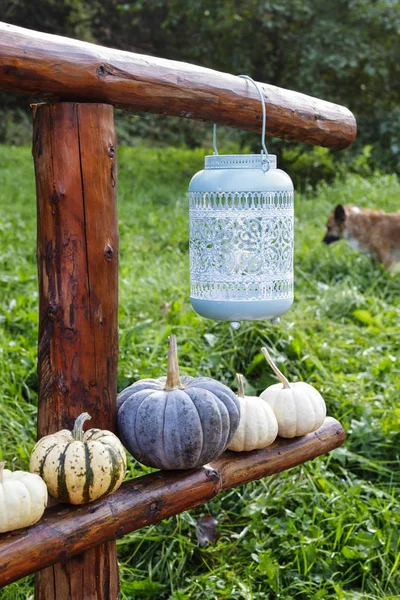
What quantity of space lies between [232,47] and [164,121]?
5.98 m

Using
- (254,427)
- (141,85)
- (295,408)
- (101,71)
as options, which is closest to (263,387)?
(295,408)

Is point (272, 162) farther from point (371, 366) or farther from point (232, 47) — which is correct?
point (232, 47)

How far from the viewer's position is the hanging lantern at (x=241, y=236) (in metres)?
2.66

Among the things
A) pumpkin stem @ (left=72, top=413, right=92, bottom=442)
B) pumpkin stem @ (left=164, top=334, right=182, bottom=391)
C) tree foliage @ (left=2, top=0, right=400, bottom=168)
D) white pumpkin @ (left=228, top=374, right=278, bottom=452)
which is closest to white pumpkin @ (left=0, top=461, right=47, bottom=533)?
pumpkin stem @ (left=72, top=413, right=92, bottom=442)

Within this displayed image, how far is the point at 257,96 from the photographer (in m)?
2.80

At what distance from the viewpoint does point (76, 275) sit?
251cm

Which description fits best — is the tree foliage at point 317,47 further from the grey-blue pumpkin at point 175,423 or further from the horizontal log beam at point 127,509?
the grey-blue pumpkin at point 175,423

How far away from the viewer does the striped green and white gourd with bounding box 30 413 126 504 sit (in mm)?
2359

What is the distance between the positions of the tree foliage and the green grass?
542 centimetres

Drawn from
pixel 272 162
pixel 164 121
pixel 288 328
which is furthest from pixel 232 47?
pixel 272 162

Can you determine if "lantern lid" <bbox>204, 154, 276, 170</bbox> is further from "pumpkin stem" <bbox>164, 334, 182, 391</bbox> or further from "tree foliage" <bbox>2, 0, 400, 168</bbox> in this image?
"tree foliage" <bbox>2, 0, 400, 168</bbox>

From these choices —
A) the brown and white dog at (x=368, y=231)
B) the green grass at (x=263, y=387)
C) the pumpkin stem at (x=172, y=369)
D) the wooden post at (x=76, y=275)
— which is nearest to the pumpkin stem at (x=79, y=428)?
the wooden post at (x=76, y=275)

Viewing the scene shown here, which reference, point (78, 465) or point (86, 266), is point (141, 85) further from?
point (78, 465)

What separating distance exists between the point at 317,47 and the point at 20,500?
1070 cm
